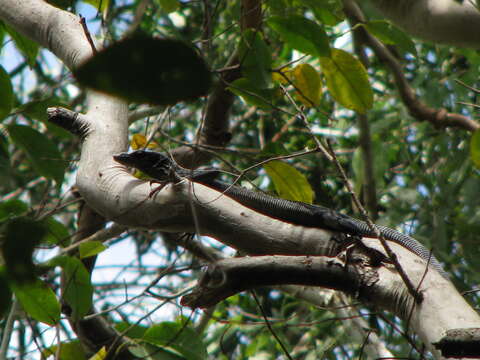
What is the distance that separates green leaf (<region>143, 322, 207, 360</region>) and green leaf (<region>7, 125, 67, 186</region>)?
0.68m

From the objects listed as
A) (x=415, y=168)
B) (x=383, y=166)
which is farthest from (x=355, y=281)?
(x=415, y=168)

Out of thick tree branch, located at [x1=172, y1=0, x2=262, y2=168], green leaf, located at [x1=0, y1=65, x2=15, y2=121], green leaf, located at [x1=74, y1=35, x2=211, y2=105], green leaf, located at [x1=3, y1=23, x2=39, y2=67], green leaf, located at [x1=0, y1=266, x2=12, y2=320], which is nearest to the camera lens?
green leaf, located at [x1=74, y1=35, x2=211, y2=105]

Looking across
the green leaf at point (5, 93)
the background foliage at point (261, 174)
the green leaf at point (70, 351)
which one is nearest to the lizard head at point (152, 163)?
the background foliage at point (261, 174)

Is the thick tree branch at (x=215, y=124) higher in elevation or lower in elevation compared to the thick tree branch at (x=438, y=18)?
higher

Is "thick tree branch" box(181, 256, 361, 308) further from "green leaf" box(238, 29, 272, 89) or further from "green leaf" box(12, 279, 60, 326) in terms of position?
"green leaf" box(238, 29, 272, 89)

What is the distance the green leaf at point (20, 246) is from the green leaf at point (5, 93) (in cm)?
99

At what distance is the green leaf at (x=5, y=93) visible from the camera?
5.47ft

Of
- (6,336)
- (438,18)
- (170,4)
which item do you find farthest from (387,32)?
(6,336)

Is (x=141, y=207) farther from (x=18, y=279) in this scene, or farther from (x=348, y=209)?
(x=348, y=209)

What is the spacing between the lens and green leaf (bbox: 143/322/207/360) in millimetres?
1932

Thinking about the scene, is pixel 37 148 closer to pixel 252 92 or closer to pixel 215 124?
pixel 252 92

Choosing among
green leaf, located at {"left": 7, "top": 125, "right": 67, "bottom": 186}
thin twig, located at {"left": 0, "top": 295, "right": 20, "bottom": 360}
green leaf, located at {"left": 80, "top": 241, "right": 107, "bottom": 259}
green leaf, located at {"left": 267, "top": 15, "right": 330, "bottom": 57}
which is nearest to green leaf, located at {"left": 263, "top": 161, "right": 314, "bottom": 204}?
green leaf, located at {"left": 267, "top": 15, "right": 330, "bottom": 57}

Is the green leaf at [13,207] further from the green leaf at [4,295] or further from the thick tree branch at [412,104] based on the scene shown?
the thick tree branch at [412,104]

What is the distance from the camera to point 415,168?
3959mm
